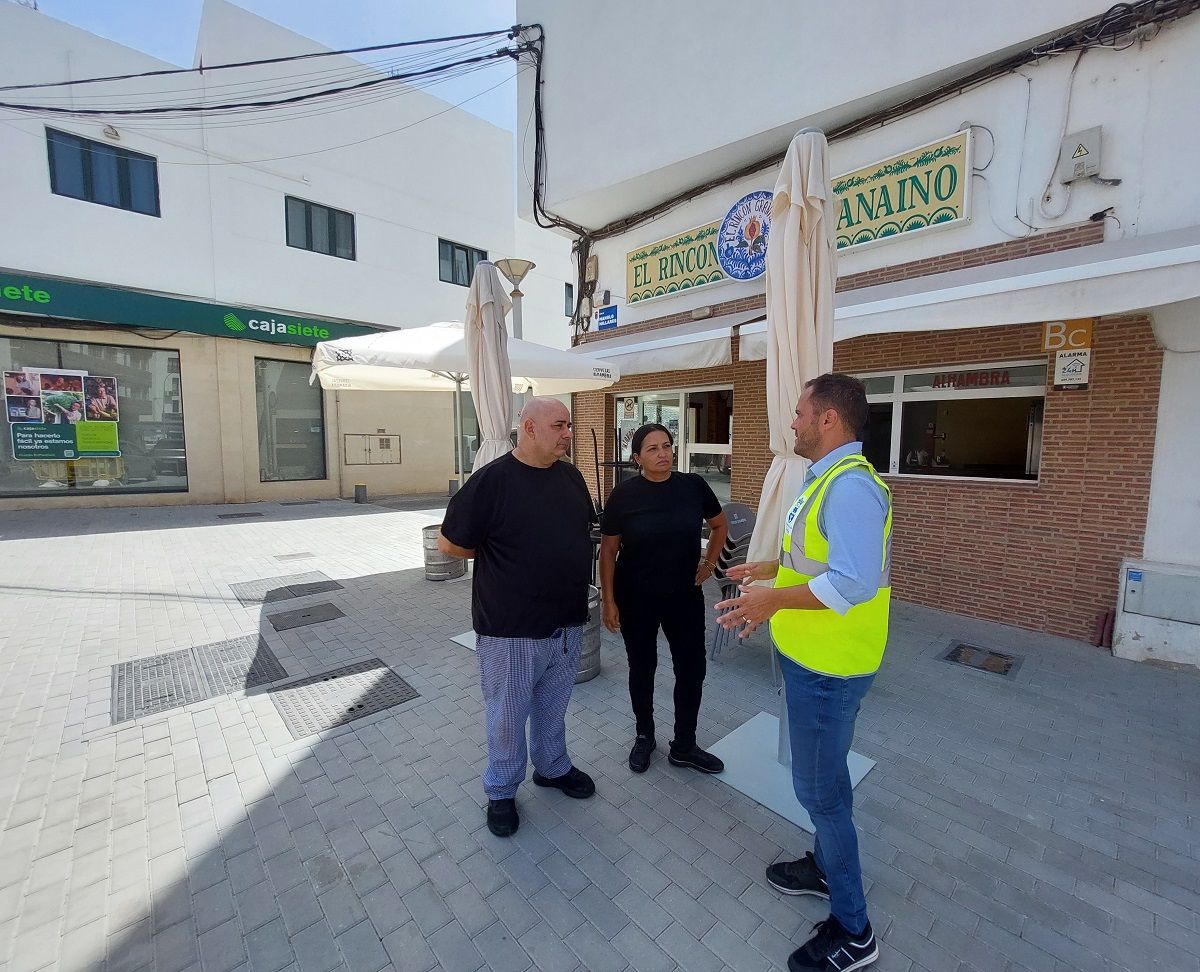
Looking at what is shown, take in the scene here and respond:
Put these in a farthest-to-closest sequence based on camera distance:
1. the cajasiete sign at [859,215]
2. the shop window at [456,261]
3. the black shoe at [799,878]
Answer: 1. the shop window at [456,261]
2. the cajasiete sign at [859,215]
3. the black shoe at [799,878]

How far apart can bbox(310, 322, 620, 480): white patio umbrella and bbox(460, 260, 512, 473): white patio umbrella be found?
235 mm

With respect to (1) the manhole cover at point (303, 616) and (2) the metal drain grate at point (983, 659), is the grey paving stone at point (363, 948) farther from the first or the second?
(2) the metal drain grate at point (983, 659)

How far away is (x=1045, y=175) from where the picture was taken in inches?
191

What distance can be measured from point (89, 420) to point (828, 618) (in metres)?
15.0

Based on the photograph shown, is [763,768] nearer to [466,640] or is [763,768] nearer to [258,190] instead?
[466,640]

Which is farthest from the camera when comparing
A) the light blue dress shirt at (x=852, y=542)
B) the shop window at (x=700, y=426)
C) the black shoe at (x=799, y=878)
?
the shop window at (x=700, y=426)

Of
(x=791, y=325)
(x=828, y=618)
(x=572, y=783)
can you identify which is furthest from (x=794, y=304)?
(x=572, y=783)

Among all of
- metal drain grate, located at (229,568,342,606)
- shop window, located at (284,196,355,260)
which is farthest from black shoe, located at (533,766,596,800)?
shop window, located at (284,196,355,260)

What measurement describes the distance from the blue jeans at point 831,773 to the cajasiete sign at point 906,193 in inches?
185

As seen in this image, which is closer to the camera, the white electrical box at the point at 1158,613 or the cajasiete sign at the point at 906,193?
the white electrical box at the point at 1158,613

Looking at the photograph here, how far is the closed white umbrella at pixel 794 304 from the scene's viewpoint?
2.91m

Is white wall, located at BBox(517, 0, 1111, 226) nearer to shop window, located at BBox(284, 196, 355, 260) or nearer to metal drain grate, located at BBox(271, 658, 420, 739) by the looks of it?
metal drain grate, located at BBox(271, 658, 420, 739)

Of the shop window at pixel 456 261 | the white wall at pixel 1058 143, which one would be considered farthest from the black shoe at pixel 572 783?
the shop window at pixel 456 261

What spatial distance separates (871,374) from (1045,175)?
7.24ft
